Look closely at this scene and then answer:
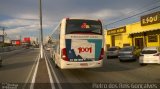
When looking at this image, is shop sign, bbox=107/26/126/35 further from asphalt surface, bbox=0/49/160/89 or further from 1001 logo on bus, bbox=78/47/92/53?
1001 logo on bus, bbox=78/47/92/53

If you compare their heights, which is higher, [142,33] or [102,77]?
[142,33]

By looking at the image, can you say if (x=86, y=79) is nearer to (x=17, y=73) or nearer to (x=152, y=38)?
(x=17, y=73)

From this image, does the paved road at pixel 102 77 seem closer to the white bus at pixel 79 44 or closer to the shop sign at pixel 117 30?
the white bus at pixel 79 44

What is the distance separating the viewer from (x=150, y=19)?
35.2 m

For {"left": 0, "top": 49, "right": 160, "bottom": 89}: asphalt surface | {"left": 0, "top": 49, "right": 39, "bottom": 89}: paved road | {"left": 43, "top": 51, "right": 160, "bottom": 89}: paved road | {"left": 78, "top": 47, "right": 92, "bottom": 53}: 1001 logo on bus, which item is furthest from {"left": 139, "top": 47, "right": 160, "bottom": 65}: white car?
{"left": 0, "top": 49, "right": 39, "bottom": 89}: paved road

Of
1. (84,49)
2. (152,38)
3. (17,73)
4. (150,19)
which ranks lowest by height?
(17,73)

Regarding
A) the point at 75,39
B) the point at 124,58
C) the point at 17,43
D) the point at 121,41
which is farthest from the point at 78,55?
the point at 17,43

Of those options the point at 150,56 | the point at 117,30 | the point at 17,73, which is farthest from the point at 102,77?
the point at 117,30

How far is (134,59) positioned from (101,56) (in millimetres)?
11337

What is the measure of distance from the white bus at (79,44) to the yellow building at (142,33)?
1833cm

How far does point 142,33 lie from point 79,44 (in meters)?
24.1

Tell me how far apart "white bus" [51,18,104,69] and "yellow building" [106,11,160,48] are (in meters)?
18.3

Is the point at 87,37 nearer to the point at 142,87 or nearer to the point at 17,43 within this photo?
the point at 142,87

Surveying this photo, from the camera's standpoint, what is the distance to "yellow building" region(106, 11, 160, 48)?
34.2 m
